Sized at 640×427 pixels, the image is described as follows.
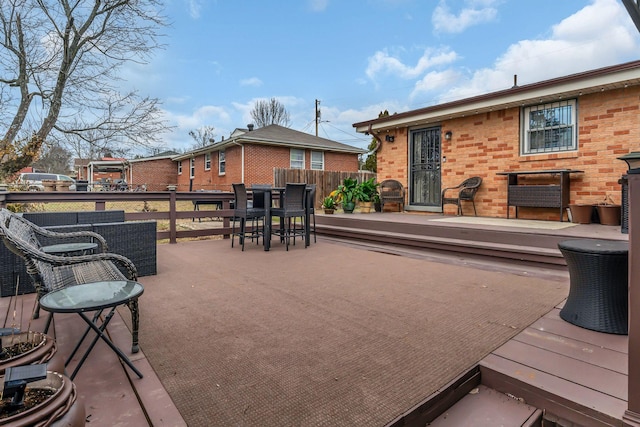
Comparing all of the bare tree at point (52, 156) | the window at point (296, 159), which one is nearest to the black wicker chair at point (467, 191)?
the window at point (296, 159)

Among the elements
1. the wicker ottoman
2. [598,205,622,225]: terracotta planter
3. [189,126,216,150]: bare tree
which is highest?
[189,126,216,150]: bare tree

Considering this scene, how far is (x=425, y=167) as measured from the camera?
8148mm

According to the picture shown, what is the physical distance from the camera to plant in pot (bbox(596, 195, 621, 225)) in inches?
201

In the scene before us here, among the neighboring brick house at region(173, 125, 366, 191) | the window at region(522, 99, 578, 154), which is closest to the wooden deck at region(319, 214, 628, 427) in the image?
the window at region(522, 99, 578, 154)

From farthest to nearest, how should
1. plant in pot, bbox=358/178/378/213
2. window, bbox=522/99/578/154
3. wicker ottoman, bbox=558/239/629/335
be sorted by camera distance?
plant in pot, bbox=358/178/378/213 < window, bbox=522/99/578/154 < wicker ottoman, bbox=558/239/629/335

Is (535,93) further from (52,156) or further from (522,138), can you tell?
(52,156)

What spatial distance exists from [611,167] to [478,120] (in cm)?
240

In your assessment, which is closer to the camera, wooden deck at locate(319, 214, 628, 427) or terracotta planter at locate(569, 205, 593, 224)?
wooden deck at locate(319, 214, 628, 427)

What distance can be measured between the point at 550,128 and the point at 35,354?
7.44m

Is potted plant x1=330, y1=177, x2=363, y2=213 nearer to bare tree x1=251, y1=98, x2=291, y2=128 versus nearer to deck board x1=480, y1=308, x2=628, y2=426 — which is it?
deck board x1=480, y1=308, x2=628, y2=426

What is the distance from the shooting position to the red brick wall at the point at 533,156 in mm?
5426

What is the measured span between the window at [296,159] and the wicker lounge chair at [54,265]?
1348cm

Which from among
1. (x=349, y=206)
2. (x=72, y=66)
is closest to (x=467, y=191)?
(x=349, y=206)

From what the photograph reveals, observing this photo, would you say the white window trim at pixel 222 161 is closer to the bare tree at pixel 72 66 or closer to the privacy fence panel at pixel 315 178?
the privacy fence panel at pixel 315 178
